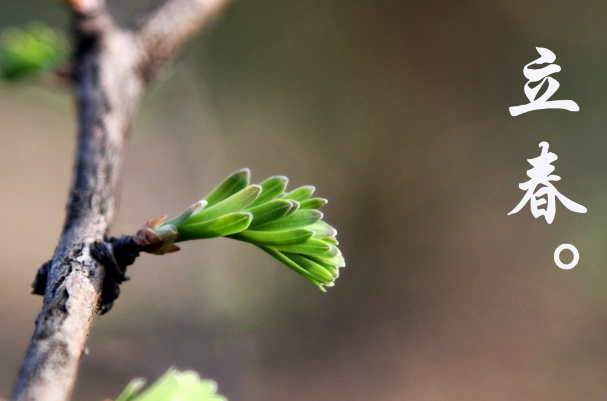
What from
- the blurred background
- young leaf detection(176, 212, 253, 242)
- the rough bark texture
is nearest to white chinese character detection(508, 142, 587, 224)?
the blurred background

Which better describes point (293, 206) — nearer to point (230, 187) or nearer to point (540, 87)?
point (230, 187)

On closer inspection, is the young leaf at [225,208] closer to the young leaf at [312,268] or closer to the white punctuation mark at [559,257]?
the young leaf at [312,268]

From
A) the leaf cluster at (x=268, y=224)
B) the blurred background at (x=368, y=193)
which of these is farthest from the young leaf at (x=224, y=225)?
the blurred background at (x=368, y=193)

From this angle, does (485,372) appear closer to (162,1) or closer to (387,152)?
(387,152)

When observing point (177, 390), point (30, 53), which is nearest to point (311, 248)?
point (177, 390)

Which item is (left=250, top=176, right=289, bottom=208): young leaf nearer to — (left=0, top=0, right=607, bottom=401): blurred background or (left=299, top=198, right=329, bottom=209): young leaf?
(left=299, top=198, right=329, bottom=209): young leaf
